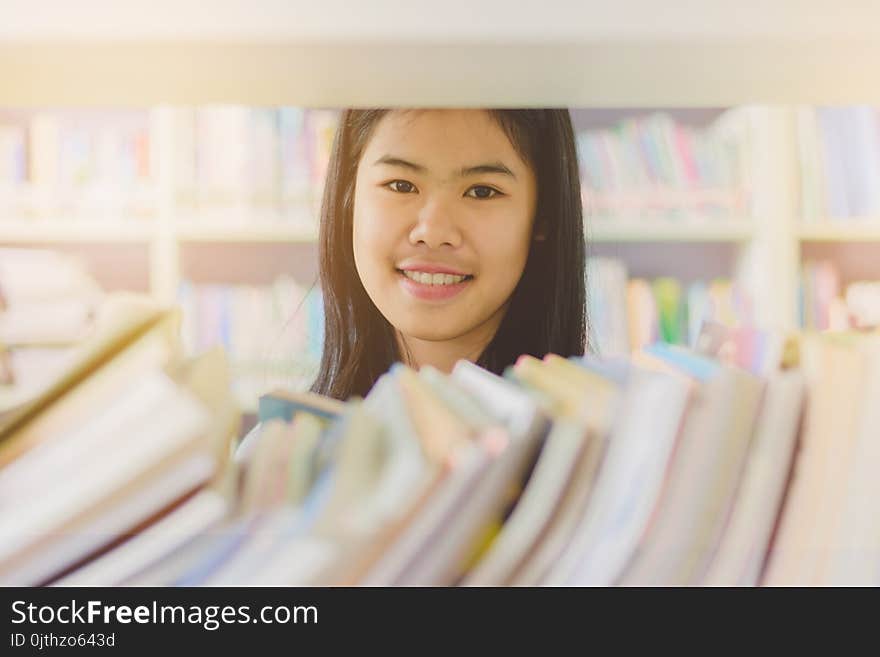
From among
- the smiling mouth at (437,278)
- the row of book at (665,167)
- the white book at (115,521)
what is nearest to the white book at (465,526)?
the white book at (115,521)

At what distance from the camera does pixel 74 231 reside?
2322 mm

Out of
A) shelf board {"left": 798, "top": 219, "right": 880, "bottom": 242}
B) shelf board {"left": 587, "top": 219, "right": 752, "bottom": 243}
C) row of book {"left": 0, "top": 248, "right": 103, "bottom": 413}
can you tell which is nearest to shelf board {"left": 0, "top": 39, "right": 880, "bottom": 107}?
row of book {"left": 0, "top": 248, "right": 103, "bottom": 413}

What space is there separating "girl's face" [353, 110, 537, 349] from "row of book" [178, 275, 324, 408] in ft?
4.07

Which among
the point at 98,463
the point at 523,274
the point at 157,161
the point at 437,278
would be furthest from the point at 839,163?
the point at 98,463

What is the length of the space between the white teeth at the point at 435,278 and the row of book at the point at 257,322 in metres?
1.35

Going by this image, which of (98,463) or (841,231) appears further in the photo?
(841,231)

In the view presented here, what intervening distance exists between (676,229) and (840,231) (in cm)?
46

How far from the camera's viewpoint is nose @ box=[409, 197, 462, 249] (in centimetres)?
99

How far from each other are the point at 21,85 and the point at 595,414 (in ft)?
1.14

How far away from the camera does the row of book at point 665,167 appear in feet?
7.68

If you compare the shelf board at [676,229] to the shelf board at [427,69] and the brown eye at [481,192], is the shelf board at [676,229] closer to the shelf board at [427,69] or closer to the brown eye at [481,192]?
the brown eye at [481,192]

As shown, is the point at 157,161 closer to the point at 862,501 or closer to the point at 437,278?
the point at 437,278
